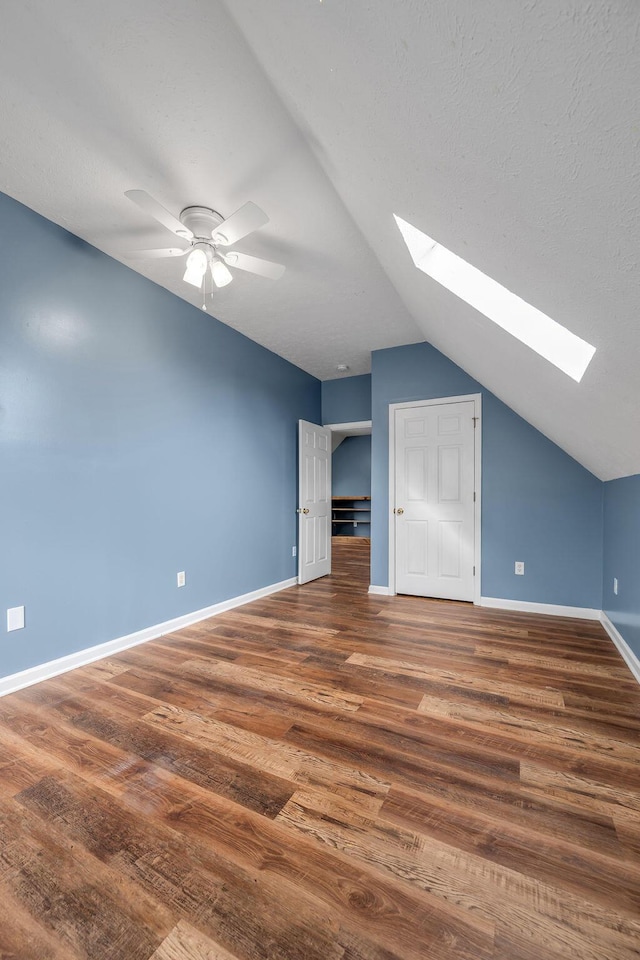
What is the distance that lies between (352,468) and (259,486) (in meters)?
4.67

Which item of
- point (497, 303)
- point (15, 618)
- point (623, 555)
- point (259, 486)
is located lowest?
point (15, 618)

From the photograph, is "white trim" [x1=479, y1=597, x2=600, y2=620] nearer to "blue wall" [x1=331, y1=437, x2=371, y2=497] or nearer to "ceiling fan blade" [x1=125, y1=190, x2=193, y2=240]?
"ceiling fan blade" [x1=125, y1=190, x2=193, y2=240]

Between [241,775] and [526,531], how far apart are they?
317 cm

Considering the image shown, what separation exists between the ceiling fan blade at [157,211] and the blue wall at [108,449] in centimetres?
93

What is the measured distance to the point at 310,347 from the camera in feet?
14.2

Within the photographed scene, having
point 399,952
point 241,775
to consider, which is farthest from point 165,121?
point 399,952

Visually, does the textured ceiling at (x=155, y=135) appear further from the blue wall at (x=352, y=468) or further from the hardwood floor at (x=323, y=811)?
the blue wall at (x=352, y=468)

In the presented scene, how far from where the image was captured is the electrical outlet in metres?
Answer: 2.23

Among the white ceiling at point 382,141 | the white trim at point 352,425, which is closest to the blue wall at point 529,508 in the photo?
the white ceiling at point 382,141

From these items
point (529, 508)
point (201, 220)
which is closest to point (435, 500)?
point (529, 508)

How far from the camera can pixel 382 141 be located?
4.29ft

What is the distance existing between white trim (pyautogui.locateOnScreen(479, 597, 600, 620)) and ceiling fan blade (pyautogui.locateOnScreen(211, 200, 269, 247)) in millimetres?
3577

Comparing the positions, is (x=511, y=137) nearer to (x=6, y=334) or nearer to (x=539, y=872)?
(x=539, y=872)

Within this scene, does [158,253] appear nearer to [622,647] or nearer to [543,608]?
[622,647]
